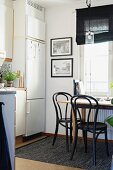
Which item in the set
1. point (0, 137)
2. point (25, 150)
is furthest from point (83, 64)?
point (0, 137)

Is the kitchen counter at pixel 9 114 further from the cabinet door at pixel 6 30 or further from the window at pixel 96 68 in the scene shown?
the window at pixel 96 68

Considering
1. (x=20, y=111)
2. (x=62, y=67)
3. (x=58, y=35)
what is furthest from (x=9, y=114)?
(x=58, y=35)

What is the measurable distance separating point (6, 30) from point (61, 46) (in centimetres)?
114

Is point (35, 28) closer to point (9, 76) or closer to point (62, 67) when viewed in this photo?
point (62, 67)

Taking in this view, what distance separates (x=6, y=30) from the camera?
4.52m

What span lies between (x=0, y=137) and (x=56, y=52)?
11.8 ft

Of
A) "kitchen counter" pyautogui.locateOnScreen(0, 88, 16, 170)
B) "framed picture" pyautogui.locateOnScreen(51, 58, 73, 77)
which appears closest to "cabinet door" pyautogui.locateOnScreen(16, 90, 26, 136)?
"framed picture" pyautogui.locateOnScreen(51, 58, 73, 77)

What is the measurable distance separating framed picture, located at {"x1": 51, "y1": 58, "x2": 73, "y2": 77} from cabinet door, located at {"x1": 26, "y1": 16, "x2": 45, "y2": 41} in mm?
557

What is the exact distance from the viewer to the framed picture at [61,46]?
4.98 m

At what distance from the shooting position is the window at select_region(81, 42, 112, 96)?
476 cm

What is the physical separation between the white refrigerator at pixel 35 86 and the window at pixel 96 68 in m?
0.83

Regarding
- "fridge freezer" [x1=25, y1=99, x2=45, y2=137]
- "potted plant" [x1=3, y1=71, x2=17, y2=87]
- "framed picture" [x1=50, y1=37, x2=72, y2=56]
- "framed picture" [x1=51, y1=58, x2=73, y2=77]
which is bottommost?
"fridge freezer" [x1=25, y1=99, x2=45, y2=137]

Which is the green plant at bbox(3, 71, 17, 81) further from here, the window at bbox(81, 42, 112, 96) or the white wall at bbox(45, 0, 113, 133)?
the window at bbox(81, 42, 112, 96)

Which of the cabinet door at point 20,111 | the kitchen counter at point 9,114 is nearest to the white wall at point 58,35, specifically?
the cabinet door at point 20,111
